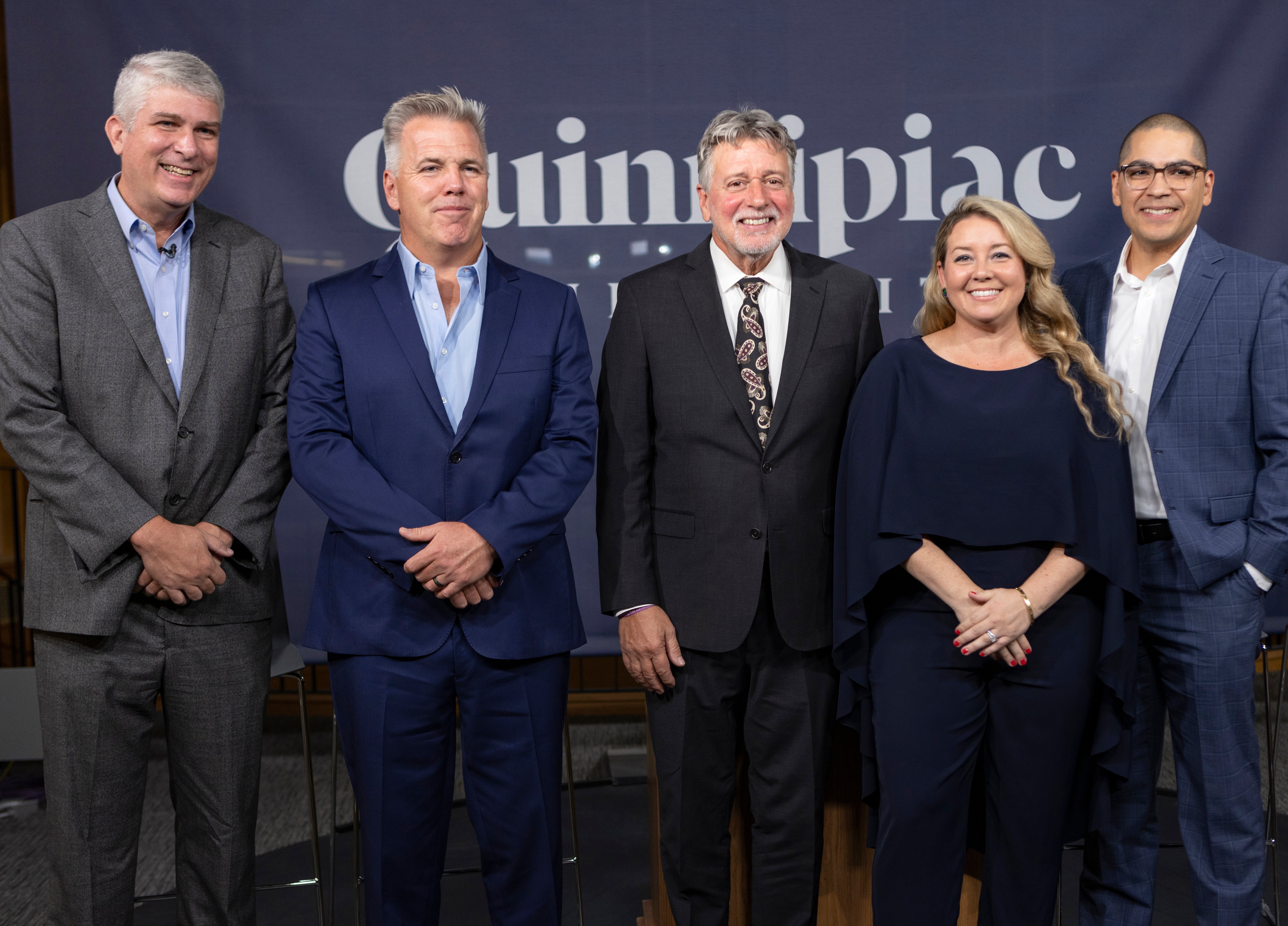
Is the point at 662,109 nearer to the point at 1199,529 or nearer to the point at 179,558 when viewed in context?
the point at 1199,529

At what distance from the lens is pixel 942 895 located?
2.14 m

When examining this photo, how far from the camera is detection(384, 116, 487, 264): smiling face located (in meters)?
2.13

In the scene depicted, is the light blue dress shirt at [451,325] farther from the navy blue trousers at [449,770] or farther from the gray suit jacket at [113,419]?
the navy blue trousers at [449,770]

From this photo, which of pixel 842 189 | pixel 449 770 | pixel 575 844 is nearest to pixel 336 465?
pixel 449 770

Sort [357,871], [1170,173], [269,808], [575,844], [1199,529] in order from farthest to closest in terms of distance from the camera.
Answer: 1. [269,808]
2. [575,844]
3. [357,871]
4. [1170,173]
5. [1199,529]

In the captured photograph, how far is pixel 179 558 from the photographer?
205 cm

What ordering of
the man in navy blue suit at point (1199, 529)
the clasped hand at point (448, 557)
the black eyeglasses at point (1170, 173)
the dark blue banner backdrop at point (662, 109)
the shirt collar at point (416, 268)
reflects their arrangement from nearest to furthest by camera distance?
1. the clasped hand at point (448, 557)
2. the shirt collar at point (416, 268)
3. the man in navy blue suit at point (1199, 529)
4. the black eyeglasses at point (1170, 173)
5. the dark blue banner backdrop at point (662, 109)

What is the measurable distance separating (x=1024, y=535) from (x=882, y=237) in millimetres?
1941

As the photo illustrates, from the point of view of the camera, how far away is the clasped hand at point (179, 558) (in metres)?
2.04

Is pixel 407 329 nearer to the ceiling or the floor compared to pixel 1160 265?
nearer to the floor

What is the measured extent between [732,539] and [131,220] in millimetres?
1431

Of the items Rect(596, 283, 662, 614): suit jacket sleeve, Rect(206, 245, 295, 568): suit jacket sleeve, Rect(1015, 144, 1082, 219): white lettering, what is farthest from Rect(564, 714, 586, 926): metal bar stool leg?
Rect(1015, 144, 1082, 219): white lettering

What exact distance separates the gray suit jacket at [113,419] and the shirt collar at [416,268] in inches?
13.2

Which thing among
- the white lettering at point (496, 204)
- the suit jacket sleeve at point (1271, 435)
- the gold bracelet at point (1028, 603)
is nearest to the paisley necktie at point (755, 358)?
the gold bracelet at point (1028, 603)
